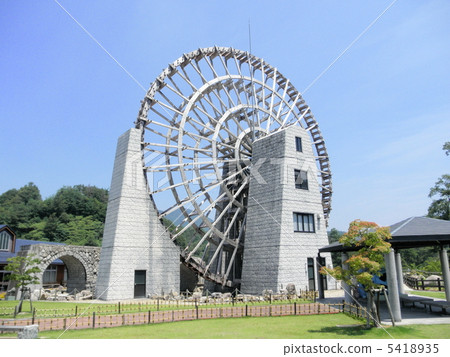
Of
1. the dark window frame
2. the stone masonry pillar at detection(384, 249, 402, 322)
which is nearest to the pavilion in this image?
the stone masonry pillar at detection(384, 249, 402, 322)

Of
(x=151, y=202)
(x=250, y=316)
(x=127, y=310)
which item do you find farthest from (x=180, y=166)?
(x=250, y=316)

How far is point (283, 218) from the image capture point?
21.4 meters

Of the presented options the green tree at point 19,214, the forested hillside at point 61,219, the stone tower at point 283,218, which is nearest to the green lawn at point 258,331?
the stone tower at point 283,218

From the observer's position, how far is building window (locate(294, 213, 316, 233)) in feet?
72.9

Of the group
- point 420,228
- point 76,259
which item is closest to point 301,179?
point 420,228

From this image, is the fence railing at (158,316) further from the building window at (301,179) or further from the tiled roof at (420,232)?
the building window at (301,179)

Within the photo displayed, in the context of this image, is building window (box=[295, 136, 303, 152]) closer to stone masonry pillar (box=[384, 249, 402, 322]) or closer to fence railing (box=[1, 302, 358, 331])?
fence railing (box=[1, 302, 358, 331])

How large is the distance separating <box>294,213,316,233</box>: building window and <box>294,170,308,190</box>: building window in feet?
5.92

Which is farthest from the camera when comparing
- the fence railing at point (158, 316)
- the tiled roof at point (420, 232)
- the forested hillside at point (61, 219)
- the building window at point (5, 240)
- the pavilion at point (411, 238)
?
the forested hillside at point (61, 219)

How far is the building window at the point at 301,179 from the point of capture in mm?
22941

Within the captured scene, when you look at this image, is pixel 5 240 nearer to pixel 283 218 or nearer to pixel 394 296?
pixel 283 218

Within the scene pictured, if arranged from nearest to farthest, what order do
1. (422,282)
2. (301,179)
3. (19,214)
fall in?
(301,179) < (422,282) < (19,214)

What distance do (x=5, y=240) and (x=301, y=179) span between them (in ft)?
84.8

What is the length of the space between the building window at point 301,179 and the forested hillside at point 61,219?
4277 centimetres
